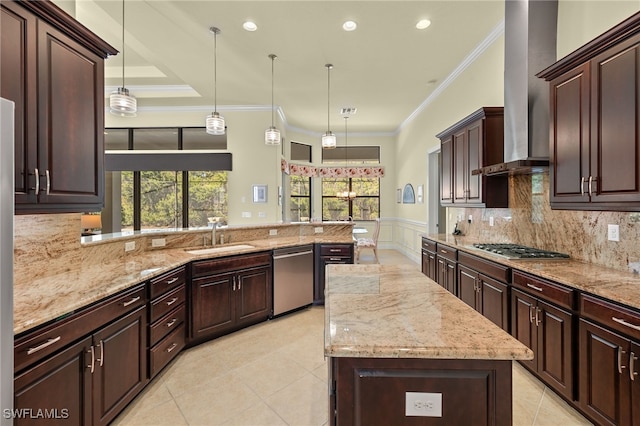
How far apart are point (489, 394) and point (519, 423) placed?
53.4 inches

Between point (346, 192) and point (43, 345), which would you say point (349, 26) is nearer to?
point (43, 345)

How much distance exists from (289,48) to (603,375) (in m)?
4.52

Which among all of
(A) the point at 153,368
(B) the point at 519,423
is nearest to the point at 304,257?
(A) the point at 153,368

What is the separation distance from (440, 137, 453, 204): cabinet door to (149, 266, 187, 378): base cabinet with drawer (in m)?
3.57

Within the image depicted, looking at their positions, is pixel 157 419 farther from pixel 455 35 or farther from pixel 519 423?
pixel 455 35

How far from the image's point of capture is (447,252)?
12.2 ft

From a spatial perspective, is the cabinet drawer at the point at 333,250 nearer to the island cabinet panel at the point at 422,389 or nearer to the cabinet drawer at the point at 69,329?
the cabinet drawer at the point at 69,329

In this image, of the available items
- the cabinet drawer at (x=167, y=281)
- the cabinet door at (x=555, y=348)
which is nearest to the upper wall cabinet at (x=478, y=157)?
the cabinet door at (x=555, y=348)

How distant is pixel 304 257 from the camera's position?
12.8 ft

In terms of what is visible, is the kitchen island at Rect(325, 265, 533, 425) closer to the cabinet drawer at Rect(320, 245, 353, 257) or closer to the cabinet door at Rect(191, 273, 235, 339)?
the cabinet door at Rect(191, 273, 235, 339)

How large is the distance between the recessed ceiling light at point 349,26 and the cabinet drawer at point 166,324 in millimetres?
3596

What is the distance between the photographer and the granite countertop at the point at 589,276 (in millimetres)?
1649

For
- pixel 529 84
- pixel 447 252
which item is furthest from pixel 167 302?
pixel 529 84

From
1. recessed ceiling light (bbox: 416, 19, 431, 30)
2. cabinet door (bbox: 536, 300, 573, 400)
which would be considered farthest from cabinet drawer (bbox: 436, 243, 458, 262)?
recessed ceiling light (bbox: 416, 19, 431, 30)
